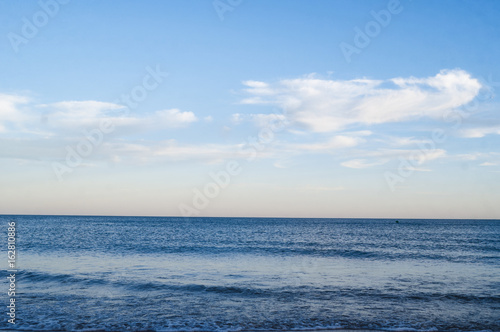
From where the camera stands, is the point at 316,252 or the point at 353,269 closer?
the point at 353,269

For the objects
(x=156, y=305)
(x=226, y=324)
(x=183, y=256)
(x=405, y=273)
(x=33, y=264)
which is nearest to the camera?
(x=226, y=324)

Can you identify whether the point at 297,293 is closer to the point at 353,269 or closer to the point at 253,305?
the point at 253,305

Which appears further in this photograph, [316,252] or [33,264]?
[316,252]

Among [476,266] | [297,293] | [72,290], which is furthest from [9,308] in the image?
[476,266]

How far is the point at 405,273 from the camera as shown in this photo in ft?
86.6

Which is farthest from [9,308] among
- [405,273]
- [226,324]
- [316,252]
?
[316,252]

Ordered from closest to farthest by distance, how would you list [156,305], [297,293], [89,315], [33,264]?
[89,315]
[156,305]
[297,293]
[33,264]

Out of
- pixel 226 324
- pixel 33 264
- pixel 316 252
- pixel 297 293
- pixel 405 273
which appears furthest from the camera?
pixel 316 252

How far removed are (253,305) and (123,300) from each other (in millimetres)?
6564

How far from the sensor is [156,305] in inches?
676

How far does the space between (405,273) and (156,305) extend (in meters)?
18.4

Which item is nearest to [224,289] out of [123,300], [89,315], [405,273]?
[123,300]

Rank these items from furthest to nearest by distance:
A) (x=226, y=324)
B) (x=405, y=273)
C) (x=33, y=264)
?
1. (x=33, y=264)
2. (x=405, y=273)
3. (x=226, y=324)

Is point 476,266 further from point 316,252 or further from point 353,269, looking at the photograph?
point 316,252
